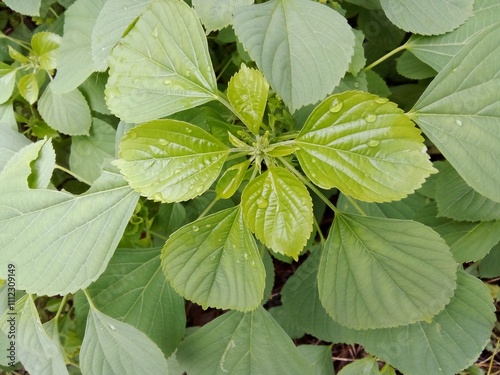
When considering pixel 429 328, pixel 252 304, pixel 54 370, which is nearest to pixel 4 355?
pixel 54 370

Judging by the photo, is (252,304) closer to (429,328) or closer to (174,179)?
(174,179)

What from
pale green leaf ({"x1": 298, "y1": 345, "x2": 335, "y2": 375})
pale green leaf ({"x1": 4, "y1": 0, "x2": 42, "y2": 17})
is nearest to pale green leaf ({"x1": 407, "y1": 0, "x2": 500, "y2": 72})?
pale green leaf ({"x1": 298, "y1": 345, "x2": 335, "y2": 375})

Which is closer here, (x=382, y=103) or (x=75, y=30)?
(x=382, y=103)

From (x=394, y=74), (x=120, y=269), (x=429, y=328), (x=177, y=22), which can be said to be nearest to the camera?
(x=177, y=22)

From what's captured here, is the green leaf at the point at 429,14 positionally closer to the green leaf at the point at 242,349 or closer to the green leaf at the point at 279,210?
the green leaf at the point at 279,210

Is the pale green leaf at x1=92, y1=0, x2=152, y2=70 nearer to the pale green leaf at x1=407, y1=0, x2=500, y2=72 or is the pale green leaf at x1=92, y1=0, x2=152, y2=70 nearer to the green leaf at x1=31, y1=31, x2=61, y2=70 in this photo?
the green leaf at x1=31, y1=31, x2=61, y2=70

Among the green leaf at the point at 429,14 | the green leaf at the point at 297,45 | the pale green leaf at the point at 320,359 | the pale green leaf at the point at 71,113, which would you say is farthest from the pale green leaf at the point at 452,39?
the pale green leaf at the point at 71,113
